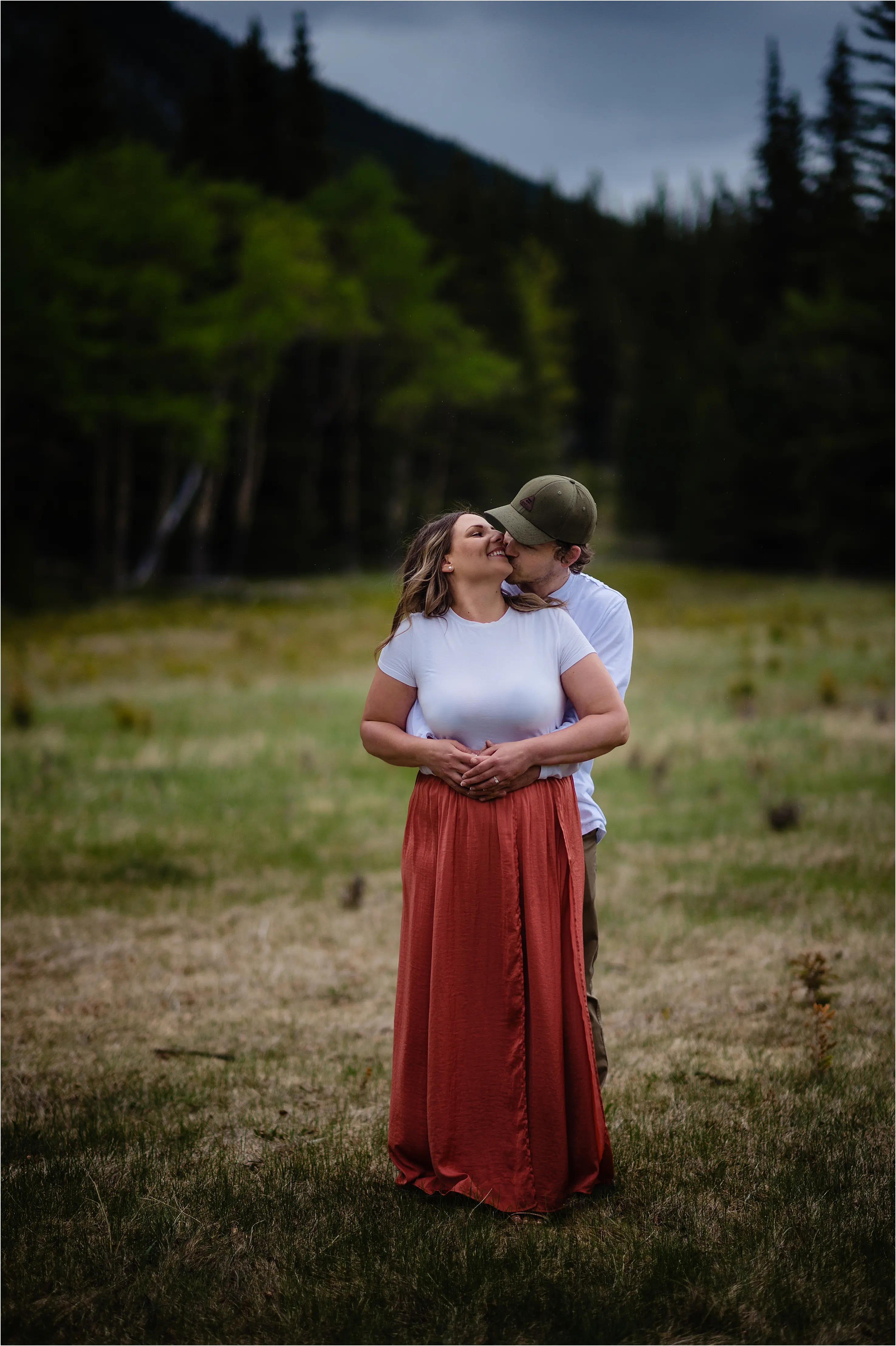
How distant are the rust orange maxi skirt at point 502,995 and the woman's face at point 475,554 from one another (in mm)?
619

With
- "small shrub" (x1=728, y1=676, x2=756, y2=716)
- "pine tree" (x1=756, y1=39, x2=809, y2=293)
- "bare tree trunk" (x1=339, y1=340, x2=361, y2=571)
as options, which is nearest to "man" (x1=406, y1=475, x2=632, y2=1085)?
"small shrub" (x1=728, y1=676, x2=756, y2=716)

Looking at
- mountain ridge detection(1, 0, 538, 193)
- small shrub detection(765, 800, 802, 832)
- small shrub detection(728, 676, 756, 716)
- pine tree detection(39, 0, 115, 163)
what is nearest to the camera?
small shrub detection(765, 800, 802, 832)

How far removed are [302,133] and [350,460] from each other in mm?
12101

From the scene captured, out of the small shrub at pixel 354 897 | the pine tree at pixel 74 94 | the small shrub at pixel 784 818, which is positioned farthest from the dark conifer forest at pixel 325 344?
the small shrub at pixel 354 897

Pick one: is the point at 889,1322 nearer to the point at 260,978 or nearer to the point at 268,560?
the point at 260,978

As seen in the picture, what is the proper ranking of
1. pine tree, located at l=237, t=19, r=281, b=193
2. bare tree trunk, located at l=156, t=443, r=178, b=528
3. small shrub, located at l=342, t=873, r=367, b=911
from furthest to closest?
pine tree, located at l=237, t=19, r=281, b=193, bare tree trunk, located at l=156, t=443, r=178, b=528, small shrub, located at l=342, t=873, r=367, b=911

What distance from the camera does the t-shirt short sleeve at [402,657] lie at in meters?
3.12

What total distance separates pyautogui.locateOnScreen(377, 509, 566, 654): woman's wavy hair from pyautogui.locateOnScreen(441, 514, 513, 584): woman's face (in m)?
0.02

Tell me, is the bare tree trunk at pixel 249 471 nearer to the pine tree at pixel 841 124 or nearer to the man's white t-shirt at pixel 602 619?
the pine tree at pixel 841 124

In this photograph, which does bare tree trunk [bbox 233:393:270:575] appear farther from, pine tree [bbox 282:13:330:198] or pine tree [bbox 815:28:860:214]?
pine tree [bbox 815:28:860:214]

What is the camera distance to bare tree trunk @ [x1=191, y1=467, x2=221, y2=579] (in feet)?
102

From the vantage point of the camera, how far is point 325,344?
115 ft

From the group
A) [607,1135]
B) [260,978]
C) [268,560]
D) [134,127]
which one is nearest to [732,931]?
[260,978]

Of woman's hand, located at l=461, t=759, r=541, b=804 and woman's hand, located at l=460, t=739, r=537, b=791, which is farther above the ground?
woman's hand, located at l=460, t=739, r=537, b=791
